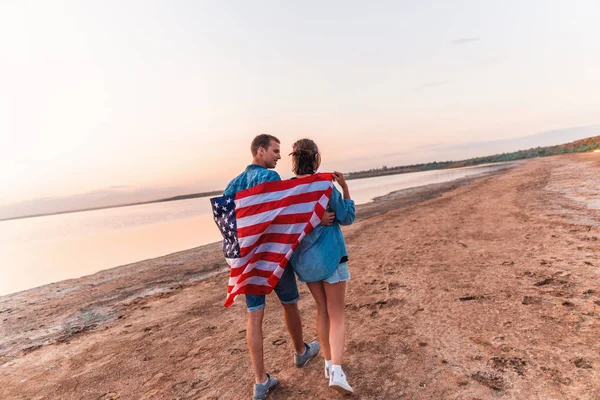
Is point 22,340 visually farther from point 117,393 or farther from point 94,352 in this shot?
point 117,393

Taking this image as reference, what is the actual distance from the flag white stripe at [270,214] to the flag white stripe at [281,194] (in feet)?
0.35

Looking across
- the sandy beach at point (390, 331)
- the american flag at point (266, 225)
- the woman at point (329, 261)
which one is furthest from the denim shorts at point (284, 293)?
the sandy beach at point (390, 331)

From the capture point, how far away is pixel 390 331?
365 centimetres

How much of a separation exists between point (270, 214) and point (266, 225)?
0.11m

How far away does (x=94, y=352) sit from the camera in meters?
4.49

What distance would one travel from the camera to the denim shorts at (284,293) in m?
2.82

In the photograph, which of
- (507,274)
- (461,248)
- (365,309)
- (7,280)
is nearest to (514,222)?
(461,248)

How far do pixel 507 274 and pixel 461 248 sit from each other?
6.18ft

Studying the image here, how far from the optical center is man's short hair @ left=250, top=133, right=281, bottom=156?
2.80 meters

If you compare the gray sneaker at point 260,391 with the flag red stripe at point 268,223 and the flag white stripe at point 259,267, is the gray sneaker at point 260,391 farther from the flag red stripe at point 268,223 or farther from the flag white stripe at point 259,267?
the flag red stripe at point 268,223

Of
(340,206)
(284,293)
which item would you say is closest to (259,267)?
(284,293)

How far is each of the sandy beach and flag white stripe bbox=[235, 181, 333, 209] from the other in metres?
1.81

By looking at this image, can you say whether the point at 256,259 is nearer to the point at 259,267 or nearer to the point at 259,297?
the point at 259,267

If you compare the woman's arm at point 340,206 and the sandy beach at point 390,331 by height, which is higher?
the woman's arm at point 340,206
